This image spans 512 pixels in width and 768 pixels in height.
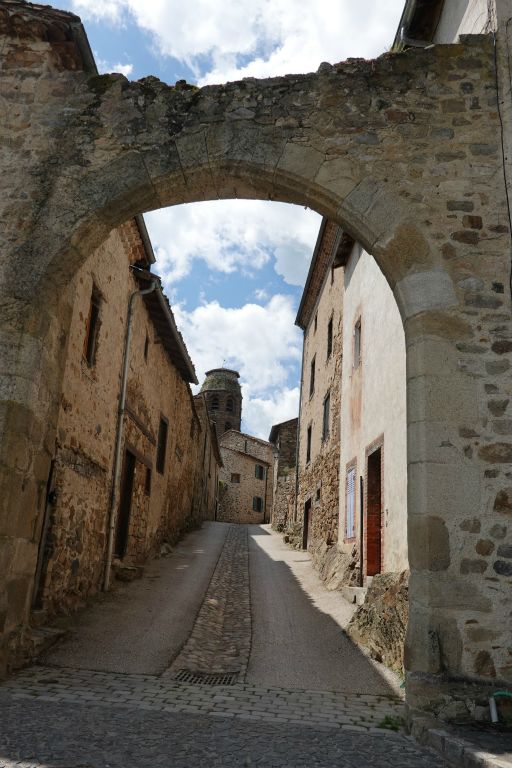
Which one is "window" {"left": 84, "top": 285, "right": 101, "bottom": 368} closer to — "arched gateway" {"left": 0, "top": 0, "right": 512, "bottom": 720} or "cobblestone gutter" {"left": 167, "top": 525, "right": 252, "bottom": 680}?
"arched gateway" {"left": 0, "top": 0, "right": 512, "bottom": 720}

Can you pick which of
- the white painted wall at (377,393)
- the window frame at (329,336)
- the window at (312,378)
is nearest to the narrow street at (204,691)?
the white painted wall at (377,393)

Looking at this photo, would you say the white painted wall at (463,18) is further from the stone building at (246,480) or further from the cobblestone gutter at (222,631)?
the stone building at (246,480)

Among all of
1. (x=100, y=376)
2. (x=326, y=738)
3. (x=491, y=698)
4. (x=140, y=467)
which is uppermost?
(x=100, y=376)

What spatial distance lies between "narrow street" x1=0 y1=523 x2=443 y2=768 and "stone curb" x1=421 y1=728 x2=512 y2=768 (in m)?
0.10

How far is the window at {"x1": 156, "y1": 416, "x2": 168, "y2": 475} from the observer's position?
12695 mm

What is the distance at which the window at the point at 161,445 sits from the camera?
41.7ft

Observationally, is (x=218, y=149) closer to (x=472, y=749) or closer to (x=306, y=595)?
(x=472, y=749)

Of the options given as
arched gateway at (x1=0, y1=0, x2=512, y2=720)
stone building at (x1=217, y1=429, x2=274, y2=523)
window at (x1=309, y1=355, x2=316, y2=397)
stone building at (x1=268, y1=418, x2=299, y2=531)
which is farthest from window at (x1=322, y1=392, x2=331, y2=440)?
stone building at (x1=217, y1=429, x2=274, y2=523)

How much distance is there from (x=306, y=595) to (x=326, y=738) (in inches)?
226

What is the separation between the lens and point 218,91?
5.18 meters

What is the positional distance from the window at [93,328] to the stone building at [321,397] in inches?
221

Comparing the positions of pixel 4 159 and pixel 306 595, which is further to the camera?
pixel 306 595

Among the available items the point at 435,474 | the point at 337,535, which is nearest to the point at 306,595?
the point at 337,535

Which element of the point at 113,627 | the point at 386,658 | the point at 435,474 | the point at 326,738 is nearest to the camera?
the point at 326,738
